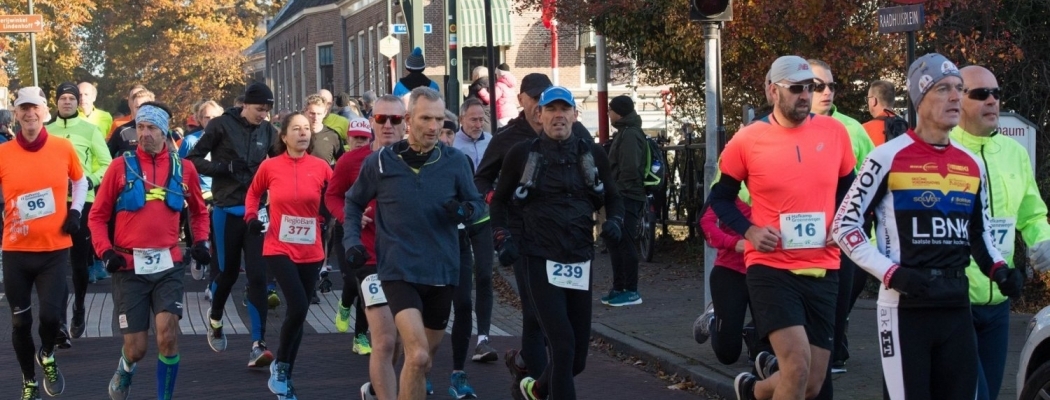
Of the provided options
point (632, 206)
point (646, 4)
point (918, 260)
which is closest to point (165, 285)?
point (918, 260)

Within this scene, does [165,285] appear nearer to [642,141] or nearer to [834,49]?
[642,141]

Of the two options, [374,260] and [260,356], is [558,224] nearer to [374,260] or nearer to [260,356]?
[374,260]

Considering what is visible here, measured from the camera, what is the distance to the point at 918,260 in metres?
5.40

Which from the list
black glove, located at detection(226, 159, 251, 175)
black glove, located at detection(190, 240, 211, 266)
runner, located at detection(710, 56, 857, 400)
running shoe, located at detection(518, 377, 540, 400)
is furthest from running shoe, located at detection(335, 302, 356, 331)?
runner, located at detection(710, 56, 857, 400)

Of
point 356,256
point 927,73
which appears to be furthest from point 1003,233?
point 356,256

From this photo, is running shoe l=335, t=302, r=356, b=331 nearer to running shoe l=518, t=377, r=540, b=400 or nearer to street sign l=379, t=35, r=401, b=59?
running shoe l=518, t=377, r=540, b=400

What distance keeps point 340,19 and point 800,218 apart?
165 ft

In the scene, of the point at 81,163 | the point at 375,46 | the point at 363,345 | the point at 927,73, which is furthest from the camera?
the point at 375,46

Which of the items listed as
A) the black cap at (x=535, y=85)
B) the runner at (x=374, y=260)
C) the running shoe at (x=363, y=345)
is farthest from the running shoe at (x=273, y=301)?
the black cap at (x=535, y=85)

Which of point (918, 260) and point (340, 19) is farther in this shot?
A: point (340, 19)

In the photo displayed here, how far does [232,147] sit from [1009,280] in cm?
724

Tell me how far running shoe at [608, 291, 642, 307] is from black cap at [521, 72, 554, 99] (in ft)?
15.1

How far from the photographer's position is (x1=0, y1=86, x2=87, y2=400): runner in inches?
340

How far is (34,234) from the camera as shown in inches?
340
